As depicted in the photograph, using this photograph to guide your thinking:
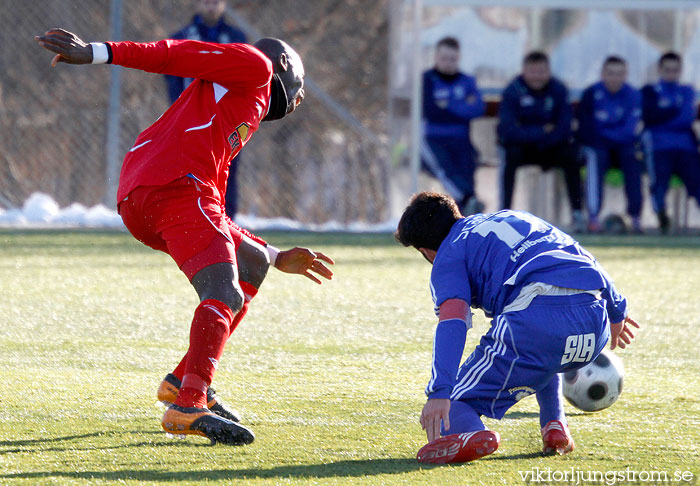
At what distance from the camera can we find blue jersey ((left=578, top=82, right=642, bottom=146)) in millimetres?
11461

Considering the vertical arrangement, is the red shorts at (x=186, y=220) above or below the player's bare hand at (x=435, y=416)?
above

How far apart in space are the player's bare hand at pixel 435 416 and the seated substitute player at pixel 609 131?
8.58m

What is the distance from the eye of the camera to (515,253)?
11.2 feet

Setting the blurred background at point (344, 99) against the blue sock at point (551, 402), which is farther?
the blurred background at point (344, 99)

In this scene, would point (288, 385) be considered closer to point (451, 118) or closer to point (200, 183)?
point (200, 183)

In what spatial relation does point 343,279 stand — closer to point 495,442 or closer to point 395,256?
point 395,256

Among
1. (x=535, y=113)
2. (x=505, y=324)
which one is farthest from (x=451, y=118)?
(x=505, y=324)

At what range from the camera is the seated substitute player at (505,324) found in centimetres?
325

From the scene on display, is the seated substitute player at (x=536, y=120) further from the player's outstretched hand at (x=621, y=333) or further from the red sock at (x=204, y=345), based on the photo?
the red sock at (x=204, y=345)

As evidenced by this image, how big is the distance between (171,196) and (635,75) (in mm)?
10564

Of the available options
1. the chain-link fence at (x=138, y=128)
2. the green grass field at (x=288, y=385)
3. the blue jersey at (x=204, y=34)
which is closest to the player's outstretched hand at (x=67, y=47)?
the green grass field at (x=288, y=385)

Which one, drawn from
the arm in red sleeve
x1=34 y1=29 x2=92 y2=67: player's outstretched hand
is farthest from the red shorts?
x1=34 y1=29 x2=92 y2=67: player's outstretched hand

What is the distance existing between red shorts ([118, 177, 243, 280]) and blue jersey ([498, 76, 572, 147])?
7.74 metres

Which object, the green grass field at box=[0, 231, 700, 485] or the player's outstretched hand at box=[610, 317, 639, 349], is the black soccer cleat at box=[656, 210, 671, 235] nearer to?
the green grass field at box=[0, 231, 700, 485]
